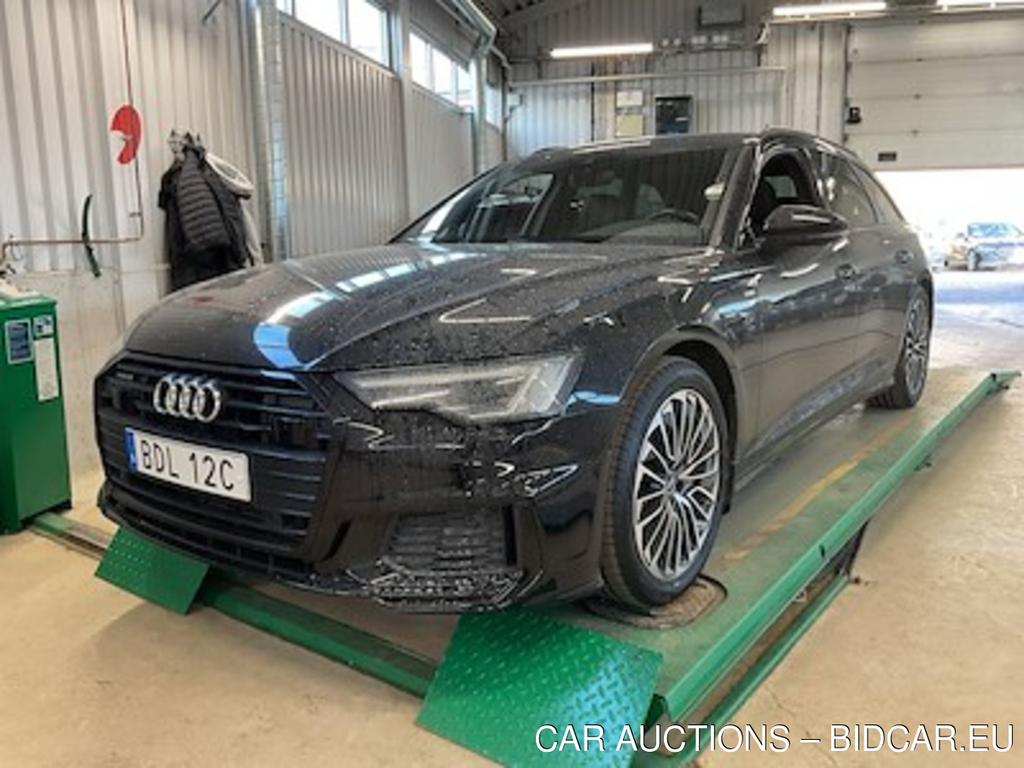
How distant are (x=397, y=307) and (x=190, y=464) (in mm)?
531

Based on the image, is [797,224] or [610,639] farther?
[797,224]

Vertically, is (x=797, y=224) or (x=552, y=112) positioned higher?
(x=552, y=112)

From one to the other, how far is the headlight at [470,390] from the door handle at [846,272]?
5.20 ft

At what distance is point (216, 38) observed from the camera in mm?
4676

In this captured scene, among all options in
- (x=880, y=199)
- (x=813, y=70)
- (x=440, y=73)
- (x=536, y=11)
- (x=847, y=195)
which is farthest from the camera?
(x=536, y=11)

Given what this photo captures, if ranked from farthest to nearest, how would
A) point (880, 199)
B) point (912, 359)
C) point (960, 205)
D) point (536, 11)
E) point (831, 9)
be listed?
point (960, 205)
point (536, 11)
point (831, 9)
point (912, 359)
point (880, 199)

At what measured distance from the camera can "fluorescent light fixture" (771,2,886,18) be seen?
33.1 feet

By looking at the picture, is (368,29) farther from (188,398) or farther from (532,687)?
(532,687)

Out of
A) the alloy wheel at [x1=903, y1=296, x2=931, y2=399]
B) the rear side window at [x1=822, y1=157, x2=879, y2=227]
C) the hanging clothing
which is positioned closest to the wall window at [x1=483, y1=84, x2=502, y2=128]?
the hanging clothing

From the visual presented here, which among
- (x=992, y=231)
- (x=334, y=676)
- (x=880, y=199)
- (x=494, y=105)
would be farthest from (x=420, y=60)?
(x=992, y=231)

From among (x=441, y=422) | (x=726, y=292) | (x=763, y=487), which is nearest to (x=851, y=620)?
(x=763, y=487)

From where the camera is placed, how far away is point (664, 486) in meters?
1.84

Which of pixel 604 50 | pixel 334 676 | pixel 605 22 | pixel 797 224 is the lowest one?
pixel 334 676

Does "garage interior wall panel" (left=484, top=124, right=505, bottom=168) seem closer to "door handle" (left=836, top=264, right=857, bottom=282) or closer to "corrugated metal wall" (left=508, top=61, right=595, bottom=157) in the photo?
"corrugated metal wall" (left=508, top=61, right=595, bottom=157)
